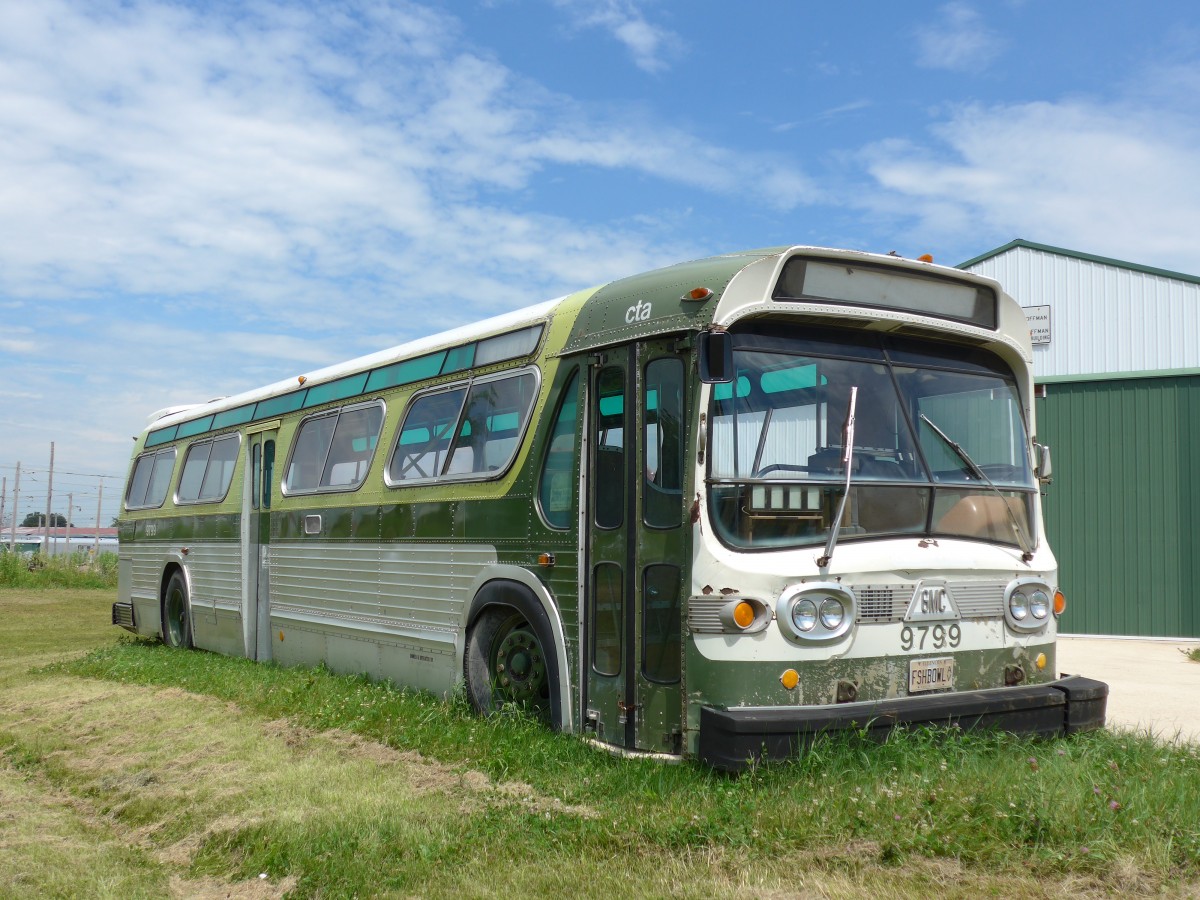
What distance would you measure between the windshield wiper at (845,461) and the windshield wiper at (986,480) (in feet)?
2.01

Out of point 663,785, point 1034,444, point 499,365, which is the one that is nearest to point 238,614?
point 499,365

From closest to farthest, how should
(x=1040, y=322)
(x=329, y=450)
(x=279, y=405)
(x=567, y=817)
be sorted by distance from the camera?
(x=567, y=817)
(x=329, y=450)
(x=279, y=405)
(x=1040, y=322)

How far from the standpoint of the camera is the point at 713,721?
5.70 meters

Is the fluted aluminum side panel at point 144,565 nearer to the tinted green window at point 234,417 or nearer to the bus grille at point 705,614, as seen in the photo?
the tinted green window at point 234,417

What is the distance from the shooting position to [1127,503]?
52.2 ft

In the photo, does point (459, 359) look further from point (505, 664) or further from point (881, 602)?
point (881, 602)

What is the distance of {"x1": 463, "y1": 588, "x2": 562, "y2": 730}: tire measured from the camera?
23.9 feet

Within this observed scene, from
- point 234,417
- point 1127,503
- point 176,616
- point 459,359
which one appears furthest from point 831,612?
point 1127,503

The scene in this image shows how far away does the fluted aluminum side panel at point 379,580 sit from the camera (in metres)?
8.43

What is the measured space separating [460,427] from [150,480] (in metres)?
8.68

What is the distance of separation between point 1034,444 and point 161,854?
5320 mm

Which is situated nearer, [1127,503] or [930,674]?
[930,674]

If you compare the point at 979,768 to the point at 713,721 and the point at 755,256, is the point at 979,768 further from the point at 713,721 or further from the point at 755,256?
the point at 755,256

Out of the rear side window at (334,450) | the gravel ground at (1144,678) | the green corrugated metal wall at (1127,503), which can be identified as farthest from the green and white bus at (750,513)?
the green corrugated metal wall at (1127,503)
